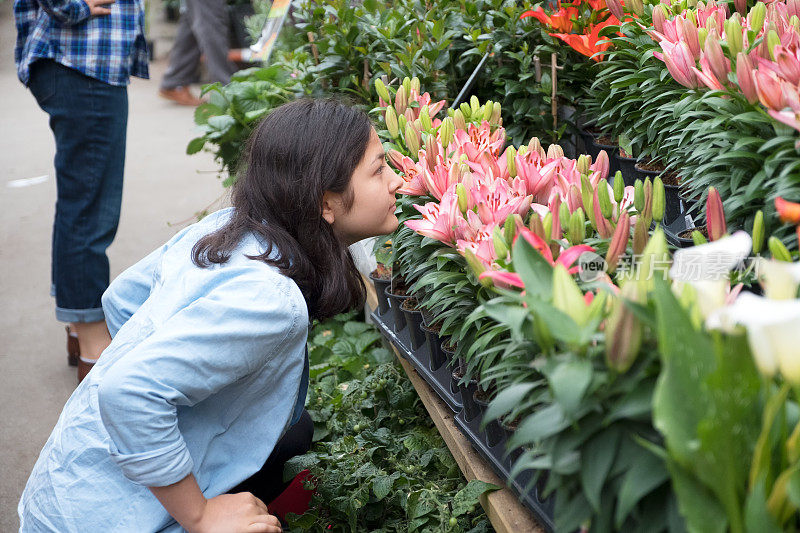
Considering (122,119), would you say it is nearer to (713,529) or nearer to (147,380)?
(147,380)

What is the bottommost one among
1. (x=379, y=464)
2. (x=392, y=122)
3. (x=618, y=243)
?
(x=379, y=464)

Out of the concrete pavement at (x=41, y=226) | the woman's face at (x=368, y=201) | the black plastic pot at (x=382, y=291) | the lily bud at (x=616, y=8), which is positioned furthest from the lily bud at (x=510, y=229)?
the concrete pavement at (x=41, y=226)

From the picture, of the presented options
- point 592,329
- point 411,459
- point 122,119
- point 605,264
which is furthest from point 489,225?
point 122,119

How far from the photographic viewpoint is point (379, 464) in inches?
85.4

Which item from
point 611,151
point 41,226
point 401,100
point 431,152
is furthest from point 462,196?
point 41,226

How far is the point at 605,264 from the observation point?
46.8 inches

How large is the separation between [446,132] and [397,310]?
581 mm

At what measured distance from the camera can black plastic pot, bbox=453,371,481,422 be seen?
172 centimetres

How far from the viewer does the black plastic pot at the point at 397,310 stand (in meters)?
2.21

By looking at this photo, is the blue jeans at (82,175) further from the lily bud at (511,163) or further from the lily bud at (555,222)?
the lily bud at (555,222)

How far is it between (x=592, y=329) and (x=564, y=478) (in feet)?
0.57

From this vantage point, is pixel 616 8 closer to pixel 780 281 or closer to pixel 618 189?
pixel 618 189

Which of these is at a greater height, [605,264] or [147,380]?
[605,264]

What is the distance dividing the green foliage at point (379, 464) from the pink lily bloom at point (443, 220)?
55 centimetres
